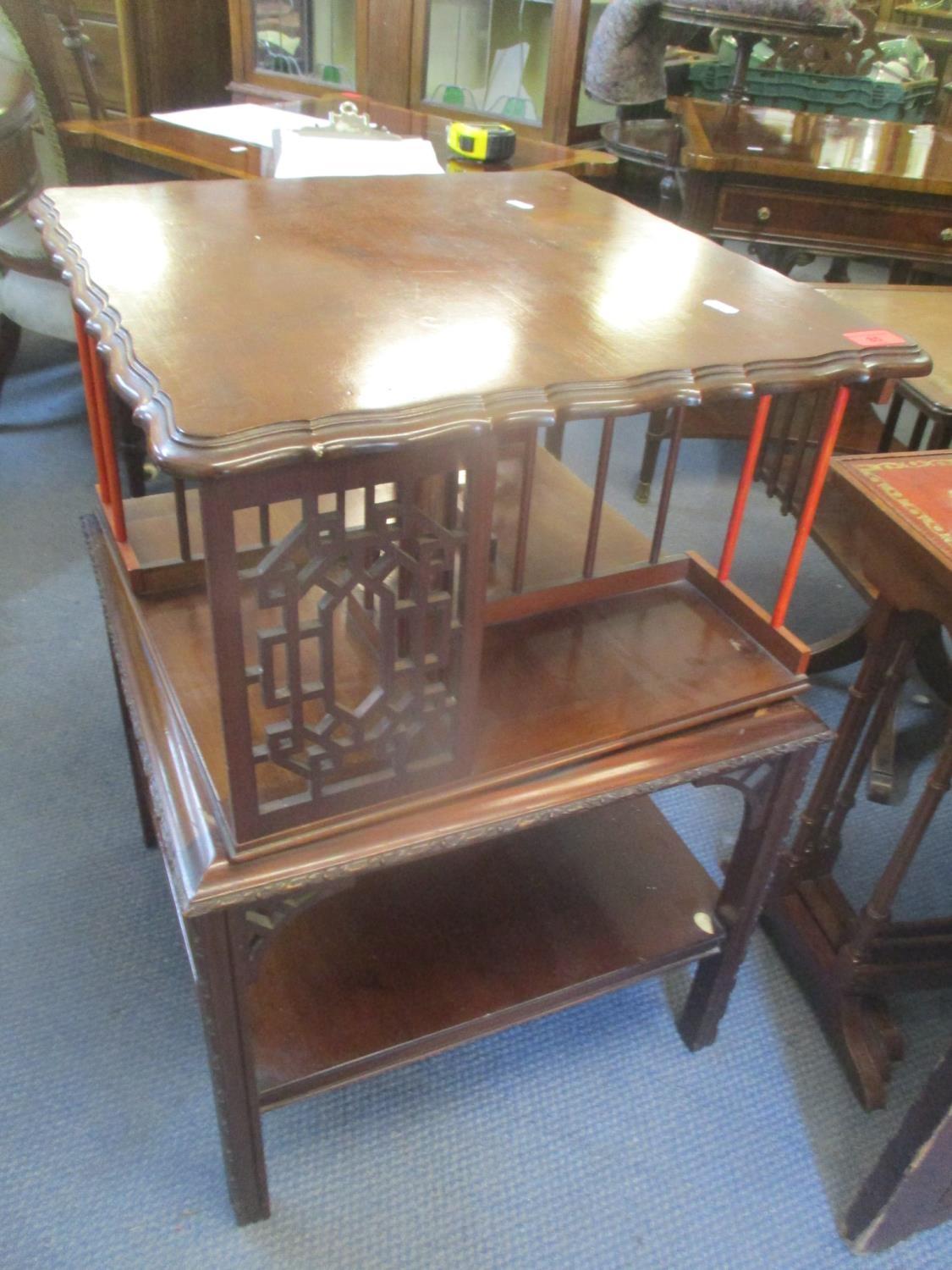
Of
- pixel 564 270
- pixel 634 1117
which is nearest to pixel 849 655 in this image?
pixel 634 1117

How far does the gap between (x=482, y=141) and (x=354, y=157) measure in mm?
309

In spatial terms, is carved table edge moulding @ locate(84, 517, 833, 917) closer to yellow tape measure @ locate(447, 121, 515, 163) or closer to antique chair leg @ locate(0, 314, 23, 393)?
yellow tape measure @ locate(447, 121, 515, 163)

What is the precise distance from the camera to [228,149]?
5.77 ft

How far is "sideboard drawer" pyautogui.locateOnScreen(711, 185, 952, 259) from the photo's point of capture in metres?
1.87

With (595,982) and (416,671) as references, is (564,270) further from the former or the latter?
(595,982)

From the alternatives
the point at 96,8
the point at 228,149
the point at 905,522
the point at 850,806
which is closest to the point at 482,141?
the point at 228,149

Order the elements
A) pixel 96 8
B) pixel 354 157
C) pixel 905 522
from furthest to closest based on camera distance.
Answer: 1. pixel 96 8
2. pixel 354 157
3. pixel 905 522

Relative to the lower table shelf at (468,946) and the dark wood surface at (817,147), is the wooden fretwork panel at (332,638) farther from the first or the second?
the dark wood surface at (817,147)

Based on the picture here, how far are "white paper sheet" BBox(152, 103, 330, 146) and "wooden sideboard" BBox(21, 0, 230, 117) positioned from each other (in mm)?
634

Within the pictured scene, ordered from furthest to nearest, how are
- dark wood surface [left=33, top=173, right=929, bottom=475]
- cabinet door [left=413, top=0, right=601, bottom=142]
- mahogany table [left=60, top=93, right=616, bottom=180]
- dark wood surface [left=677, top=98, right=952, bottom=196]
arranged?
cabinet door [left=413, top=0, right=601, bottom=142], dark wood surface [left=677, top=98, right=952, bottom=196], mahogany table [left=60, top=93, right=616, bottom=180], dark wood surface [left=33, top=173, right=929, bottom=475]

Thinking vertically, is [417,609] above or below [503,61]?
below

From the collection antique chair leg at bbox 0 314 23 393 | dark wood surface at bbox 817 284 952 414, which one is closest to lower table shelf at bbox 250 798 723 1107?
dark wood surface at bbox 817 284 952 414

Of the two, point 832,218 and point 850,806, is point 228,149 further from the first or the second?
point 850,806

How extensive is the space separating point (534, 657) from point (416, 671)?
0.75 feet
